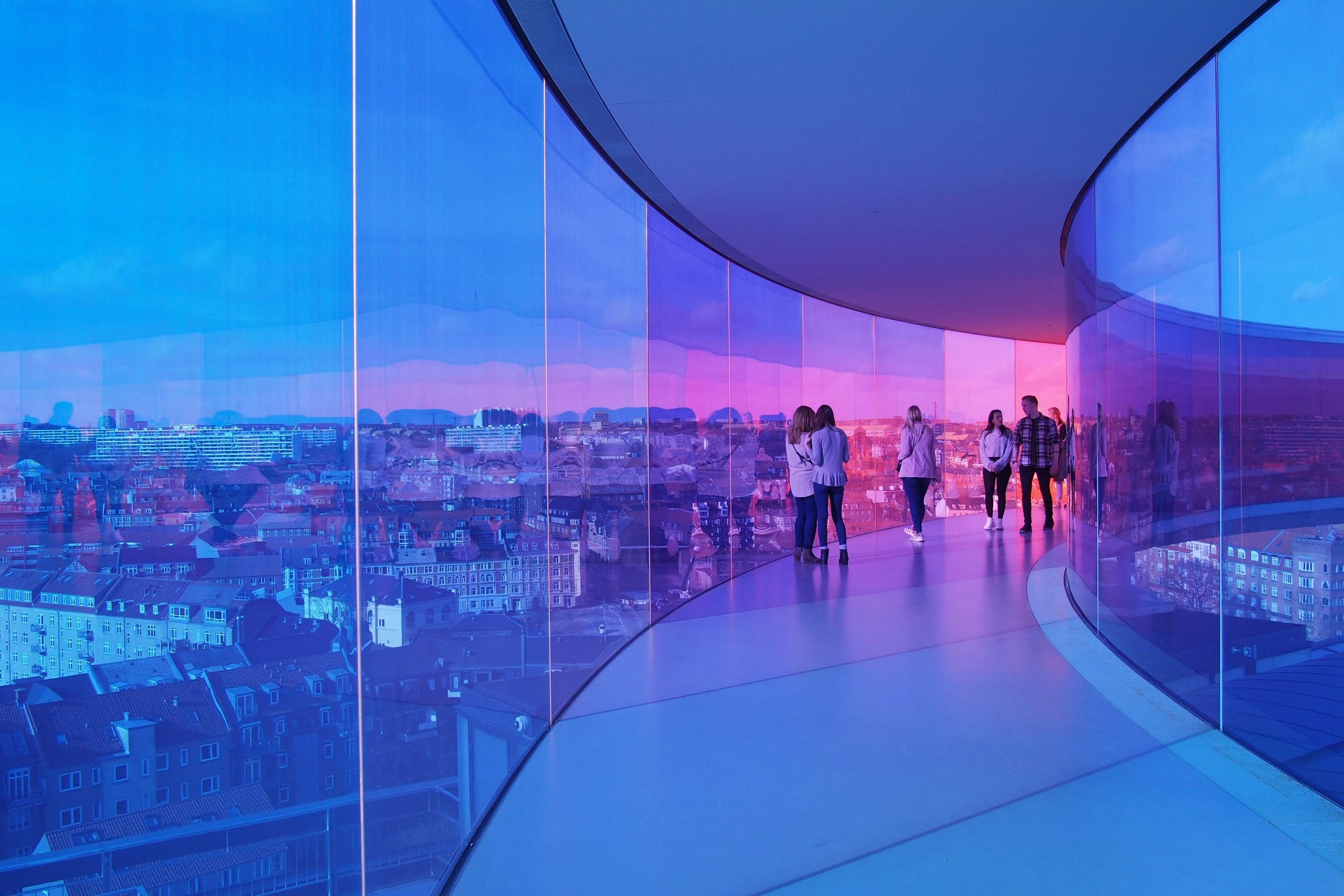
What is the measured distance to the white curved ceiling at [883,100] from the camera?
3.71 m

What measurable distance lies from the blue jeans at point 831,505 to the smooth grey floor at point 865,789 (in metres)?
3.27

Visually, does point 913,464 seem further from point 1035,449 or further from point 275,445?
point 275,445

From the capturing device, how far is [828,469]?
8.33 meters

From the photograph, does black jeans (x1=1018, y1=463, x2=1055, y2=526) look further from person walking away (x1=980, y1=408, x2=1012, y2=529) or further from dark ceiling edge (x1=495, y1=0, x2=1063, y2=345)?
Result: dark ceiling edge (x1=495, y1=0, x2=1063, y2=345)

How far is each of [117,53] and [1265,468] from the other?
12.2 ft

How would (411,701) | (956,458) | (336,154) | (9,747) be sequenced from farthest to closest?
(956,458) → (411,701) → (336,154) → (9,747)

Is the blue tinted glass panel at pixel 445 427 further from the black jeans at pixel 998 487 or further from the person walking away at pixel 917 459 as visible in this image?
the black jeans at pixel 998 487

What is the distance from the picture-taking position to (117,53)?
1.29 meters

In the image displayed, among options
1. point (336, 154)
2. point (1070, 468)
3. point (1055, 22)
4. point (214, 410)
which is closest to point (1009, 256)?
point (1070, 468)

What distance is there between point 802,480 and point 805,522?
2.01 ft

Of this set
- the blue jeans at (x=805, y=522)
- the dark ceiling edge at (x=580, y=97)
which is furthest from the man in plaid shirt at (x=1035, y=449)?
the dark ceiling edge at (x=580, y=97)

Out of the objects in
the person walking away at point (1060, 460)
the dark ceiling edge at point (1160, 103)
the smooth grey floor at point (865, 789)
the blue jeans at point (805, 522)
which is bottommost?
the smooth grey floor at point (865, 789)

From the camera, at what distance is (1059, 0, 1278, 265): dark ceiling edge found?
3.74 metres

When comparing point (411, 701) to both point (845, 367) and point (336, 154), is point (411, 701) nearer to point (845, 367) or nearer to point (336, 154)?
point (336, 154)
